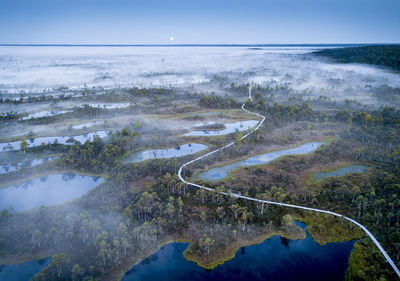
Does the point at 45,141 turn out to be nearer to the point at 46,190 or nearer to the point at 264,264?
the point at 46,190

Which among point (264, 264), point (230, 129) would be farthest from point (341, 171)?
point (230, 129)

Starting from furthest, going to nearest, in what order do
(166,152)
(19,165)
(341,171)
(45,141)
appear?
(45,141)
(166,152)
(19,165)
(341,171)

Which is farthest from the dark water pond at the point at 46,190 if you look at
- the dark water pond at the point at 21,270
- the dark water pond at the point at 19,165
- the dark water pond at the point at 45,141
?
the dark water pond at the point at 45,141

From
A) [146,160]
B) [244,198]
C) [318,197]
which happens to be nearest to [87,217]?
[146,160]

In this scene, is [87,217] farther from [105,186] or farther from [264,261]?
[264,261]

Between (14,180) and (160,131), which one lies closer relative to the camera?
(14,180)

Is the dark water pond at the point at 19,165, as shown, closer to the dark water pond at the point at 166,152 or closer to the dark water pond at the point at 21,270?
the dark water pond at the point at 166,152
